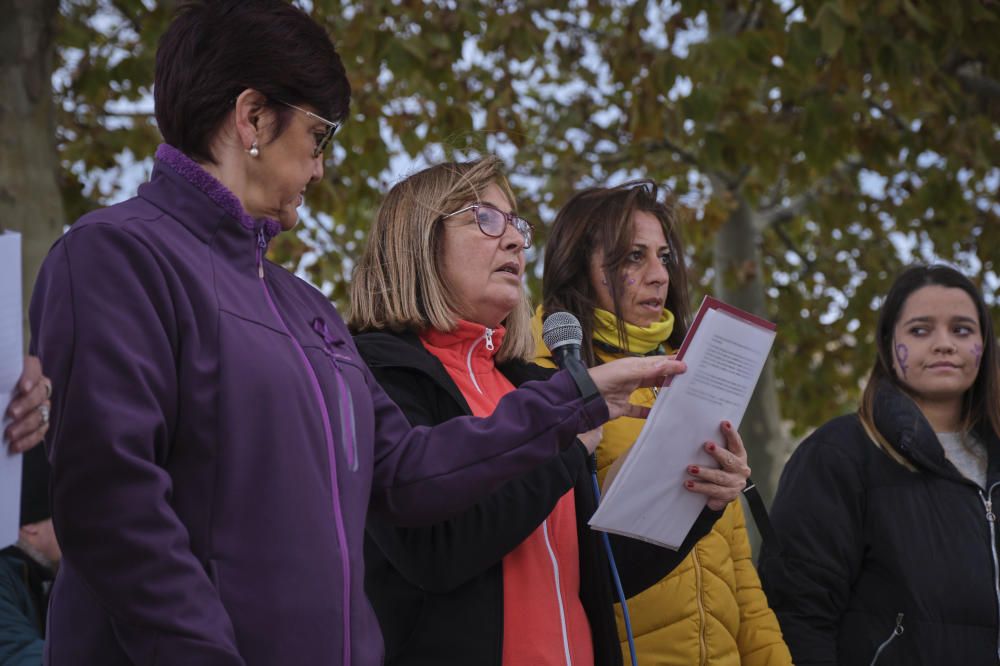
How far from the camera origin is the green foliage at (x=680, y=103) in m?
7.08

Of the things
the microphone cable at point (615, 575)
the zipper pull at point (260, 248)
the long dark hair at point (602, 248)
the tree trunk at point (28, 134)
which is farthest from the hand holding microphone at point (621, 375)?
the tree trunk at point (28, 134)

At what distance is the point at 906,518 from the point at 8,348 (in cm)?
294

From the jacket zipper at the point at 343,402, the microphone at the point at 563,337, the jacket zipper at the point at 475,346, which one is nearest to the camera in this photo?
the jacket zipper at the point at 343,402

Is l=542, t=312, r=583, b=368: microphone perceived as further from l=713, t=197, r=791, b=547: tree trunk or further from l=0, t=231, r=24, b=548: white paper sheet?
l=713, t=197, r=791, b=547: tree trunk

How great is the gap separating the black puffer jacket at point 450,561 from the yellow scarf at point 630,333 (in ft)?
2.75

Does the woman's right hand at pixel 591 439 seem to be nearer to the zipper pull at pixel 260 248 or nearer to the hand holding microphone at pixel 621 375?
the hand holding microphone at pixel 621 375

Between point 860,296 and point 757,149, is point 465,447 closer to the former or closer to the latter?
point 757,149

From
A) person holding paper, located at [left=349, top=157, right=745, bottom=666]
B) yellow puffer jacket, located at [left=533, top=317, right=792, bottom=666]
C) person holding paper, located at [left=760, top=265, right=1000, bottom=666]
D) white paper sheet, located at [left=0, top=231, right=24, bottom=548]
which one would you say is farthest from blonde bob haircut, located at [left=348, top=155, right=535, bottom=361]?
person holding paper, located at [left=760, top=265, right=1000, bottom=666]

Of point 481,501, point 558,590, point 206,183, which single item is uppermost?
point 206,183

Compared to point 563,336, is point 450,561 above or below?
below

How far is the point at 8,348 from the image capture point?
6.18 feet

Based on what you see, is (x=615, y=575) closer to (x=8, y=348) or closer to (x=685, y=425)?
(x=685, y=425)

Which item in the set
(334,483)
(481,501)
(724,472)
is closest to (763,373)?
(724,472)

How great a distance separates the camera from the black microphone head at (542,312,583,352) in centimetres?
278
